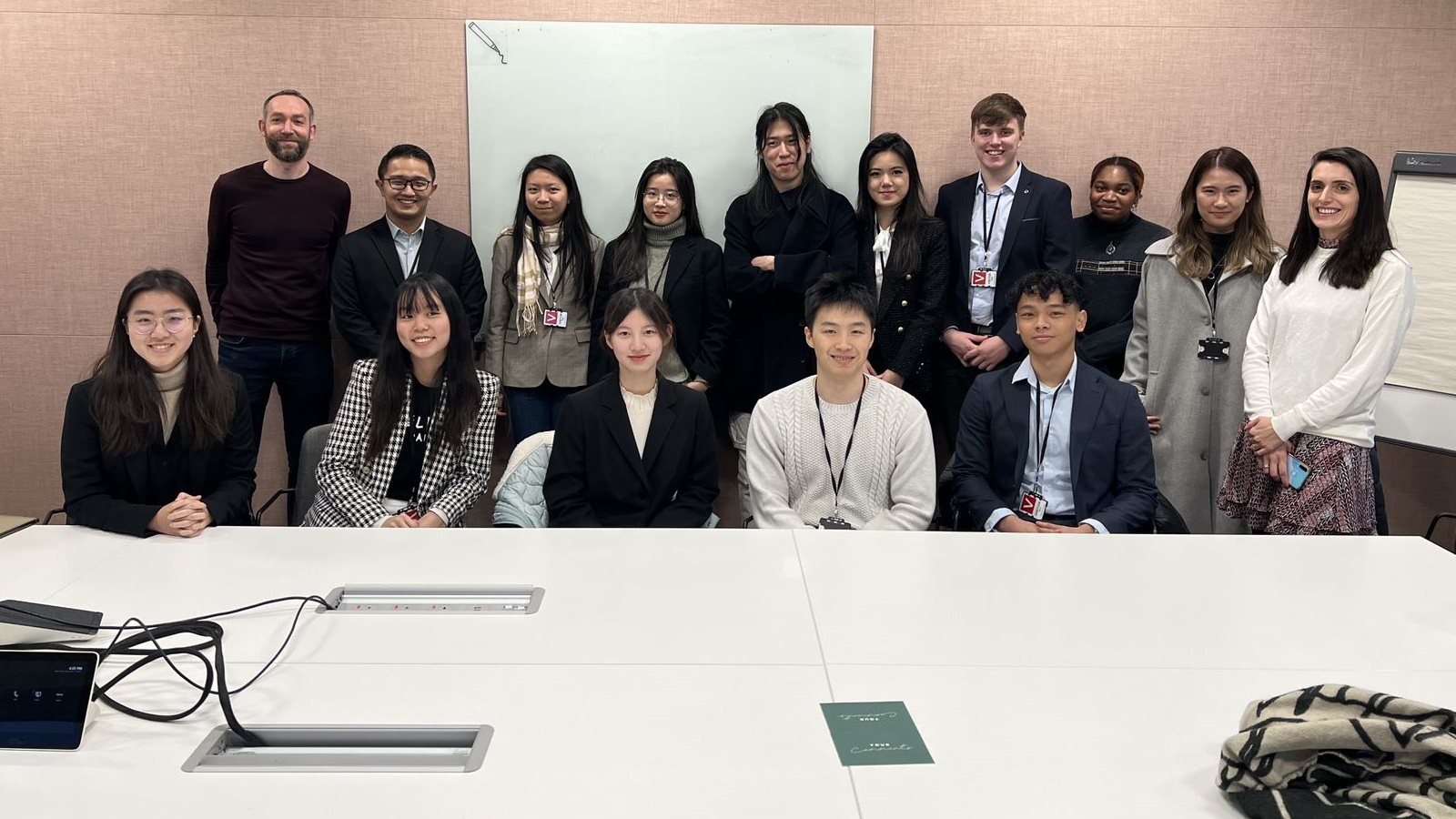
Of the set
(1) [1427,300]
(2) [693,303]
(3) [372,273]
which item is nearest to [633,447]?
(2) [693,303]

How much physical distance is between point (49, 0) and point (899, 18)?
3.28 m

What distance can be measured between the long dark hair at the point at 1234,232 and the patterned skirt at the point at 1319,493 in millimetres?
626

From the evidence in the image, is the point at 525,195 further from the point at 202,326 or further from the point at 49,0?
the point at 49,0

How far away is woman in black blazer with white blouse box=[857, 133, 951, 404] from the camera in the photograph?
3.75m

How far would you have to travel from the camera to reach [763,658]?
5.41ft

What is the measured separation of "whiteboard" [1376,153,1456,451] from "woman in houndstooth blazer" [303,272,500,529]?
3277 millimetres

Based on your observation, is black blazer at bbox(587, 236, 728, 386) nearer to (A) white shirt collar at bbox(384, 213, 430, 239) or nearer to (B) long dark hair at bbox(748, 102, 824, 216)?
(B) long dark hair at bbox(748, 102, 824, 216)

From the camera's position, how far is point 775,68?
4.13 meters

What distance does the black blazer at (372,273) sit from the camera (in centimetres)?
376

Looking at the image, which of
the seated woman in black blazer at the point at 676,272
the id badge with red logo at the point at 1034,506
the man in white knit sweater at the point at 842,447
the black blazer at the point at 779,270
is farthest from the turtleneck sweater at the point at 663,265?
the id badge with red logo at the point at 1034,506

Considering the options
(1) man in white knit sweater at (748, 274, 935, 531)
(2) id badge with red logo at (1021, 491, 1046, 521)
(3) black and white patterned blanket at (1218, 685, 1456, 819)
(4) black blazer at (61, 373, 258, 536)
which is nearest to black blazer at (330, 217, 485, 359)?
(4) black blazer at (61, 373, 258, 536)

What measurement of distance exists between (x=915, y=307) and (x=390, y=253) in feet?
6.23

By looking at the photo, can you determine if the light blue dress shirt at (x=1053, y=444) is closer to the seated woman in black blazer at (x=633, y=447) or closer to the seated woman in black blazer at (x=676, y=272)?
the seated woman in black blazer at (x=633, y=447)

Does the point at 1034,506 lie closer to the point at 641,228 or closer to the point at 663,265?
the point at 663,265
